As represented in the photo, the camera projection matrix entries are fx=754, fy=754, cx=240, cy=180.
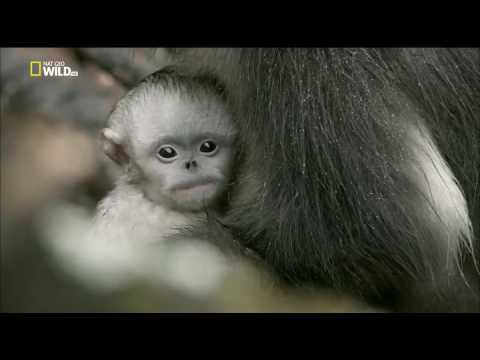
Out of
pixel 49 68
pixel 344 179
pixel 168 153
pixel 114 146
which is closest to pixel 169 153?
pixel 168 153

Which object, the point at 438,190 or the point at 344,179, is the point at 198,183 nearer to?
the point at 344,179

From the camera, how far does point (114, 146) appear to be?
2.70 metres

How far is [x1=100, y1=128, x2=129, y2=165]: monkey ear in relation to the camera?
8.75 feet

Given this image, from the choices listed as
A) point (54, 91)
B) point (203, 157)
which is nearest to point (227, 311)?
point (203, 157)

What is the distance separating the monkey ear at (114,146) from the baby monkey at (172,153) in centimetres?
6

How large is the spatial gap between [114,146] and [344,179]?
3.36 feet

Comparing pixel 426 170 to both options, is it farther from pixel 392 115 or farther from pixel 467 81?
pixel 467 81

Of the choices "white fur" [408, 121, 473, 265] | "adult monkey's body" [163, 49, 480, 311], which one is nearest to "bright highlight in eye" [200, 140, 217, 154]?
"adult monkey's body" [163, 49, 480, 311]

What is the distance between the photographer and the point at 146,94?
256cm

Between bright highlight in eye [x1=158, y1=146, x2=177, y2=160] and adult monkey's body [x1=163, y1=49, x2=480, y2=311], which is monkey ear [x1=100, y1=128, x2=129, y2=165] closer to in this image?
bright highlight in eye [x1=158, y1=146, x2=177, y2=160]

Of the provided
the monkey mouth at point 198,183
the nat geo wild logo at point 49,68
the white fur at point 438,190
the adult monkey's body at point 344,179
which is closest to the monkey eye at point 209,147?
the monkey mouth at point 198,183

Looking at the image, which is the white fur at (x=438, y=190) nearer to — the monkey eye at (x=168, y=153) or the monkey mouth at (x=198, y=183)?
the monkey mouth at (x=198, y=183)

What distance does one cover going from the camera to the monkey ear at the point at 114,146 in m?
2.67
